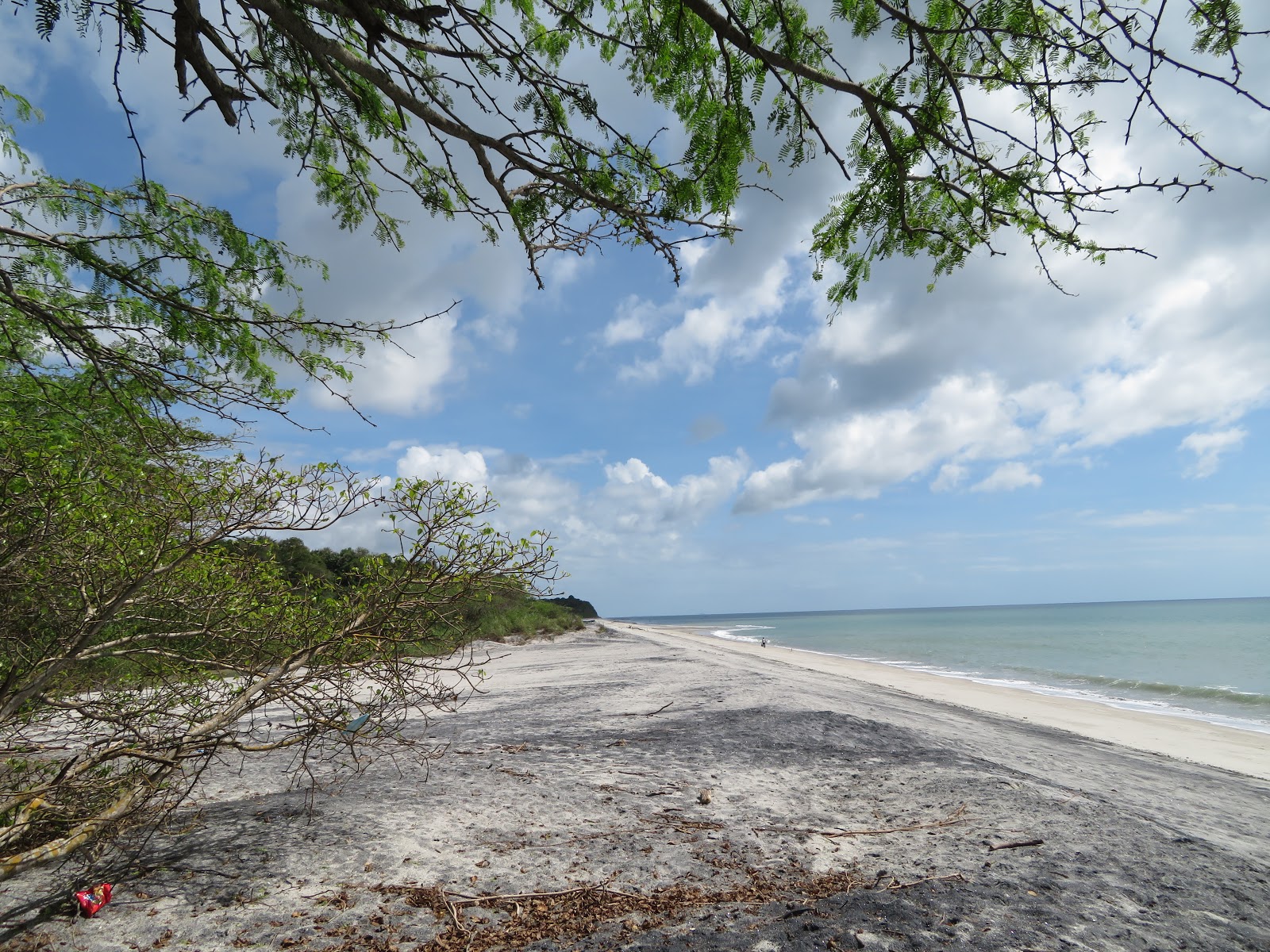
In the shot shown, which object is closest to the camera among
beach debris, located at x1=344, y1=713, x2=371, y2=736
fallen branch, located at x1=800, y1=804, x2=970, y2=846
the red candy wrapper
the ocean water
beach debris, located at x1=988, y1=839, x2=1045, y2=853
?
the red candy wrapper

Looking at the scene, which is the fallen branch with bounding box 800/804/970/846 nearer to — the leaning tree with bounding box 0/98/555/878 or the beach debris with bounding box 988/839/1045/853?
the beach debris with bounding box 988/839/1045/853

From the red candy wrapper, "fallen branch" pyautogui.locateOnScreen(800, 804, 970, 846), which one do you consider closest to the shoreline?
"fallen branch" pyautogui.locateOnScreen(800, 804, 970, 846)

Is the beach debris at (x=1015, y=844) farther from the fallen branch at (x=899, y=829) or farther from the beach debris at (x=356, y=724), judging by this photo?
the beach debris at (x=356, y=724)

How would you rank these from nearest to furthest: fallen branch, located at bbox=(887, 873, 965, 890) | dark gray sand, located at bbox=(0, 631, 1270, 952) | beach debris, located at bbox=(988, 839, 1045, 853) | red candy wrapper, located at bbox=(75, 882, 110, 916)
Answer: dark gray sand, located at bbox=(0, 631, 1270, 952) → red candy wrapper, located at bbox=(75, 882, 110, 916) → fallen branch, located at bbox=(887, 873, 965, 890) → beach debris, located at bbox=(988, 839, 1045, 853)

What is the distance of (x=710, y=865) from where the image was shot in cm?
373

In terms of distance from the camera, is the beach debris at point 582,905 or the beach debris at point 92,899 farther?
the beach debris at point 92,899

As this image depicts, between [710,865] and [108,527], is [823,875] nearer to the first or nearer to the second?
[710,865]

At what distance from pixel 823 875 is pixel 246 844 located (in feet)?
11.0

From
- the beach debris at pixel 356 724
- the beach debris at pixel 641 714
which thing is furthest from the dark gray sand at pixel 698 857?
the beach debris at pixel 641 714

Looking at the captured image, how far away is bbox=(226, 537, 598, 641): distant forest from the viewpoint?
4.36 metres

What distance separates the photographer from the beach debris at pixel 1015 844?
3.84m

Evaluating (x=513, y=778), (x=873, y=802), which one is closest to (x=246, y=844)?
(x=513, y=778)

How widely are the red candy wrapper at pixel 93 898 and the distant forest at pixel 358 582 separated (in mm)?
1744

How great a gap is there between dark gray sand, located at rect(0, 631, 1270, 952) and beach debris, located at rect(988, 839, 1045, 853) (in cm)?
2
